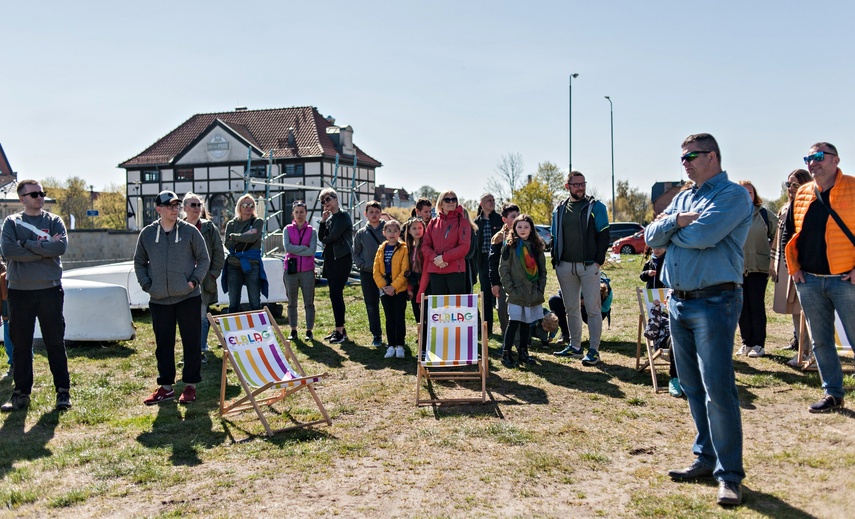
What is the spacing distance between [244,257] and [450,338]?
3111 millimetres

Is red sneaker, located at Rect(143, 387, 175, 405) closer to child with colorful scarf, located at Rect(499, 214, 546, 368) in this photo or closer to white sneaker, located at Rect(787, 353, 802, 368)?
child with colorful scarf, located at Rect(499, 214, 546, 368)

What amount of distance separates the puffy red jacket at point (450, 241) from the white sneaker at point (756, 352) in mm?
3197

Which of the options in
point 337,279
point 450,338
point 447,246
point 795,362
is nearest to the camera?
point 450,338

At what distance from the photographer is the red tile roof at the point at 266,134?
45.0m

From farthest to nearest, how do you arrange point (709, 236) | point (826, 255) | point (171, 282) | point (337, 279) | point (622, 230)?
point (622, 230), point (337, 279), point (171, 282), point (826, 255), point (709, 236)

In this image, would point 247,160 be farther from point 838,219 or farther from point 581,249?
point 838,219

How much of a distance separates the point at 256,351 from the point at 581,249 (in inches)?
134

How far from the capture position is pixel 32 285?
20.5ft

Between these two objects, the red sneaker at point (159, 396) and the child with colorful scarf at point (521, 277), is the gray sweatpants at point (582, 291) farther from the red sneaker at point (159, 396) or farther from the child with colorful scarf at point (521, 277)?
the red sneaker at point (159, 396)

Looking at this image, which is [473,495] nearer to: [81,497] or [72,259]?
[81,497]

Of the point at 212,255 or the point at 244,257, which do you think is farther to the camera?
the point at 244,257

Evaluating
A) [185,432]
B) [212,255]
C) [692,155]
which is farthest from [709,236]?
[212,255]

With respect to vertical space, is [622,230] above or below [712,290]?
above

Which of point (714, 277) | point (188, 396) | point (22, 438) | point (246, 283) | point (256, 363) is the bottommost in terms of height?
point (22, 438)
